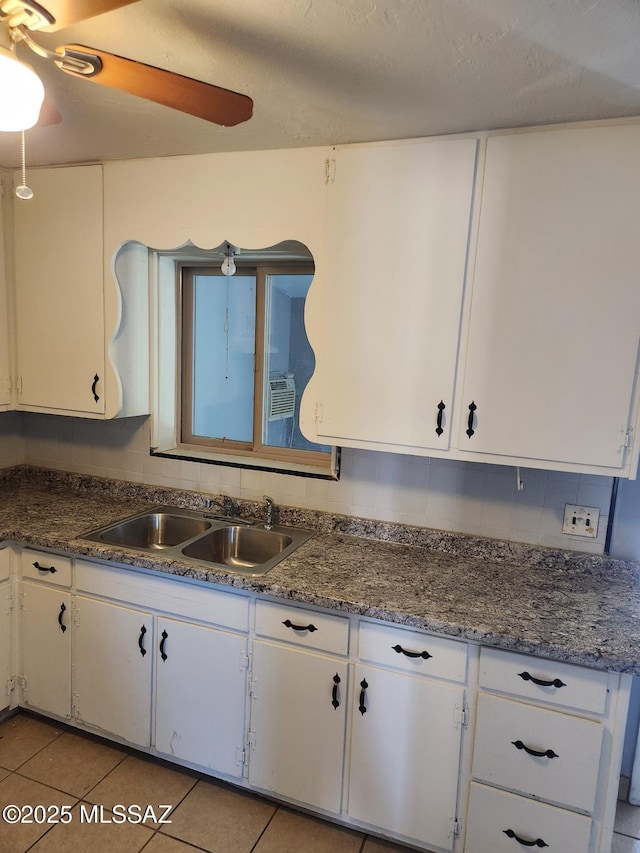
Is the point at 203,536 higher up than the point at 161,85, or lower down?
lower down

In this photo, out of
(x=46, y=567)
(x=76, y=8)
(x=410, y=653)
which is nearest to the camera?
(x=76, y=8)

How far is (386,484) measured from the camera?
88.0 inches

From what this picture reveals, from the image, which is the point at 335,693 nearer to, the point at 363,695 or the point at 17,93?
the point at 363,695

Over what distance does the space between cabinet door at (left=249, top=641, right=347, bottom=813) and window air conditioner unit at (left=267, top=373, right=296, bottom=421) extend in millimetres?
1095

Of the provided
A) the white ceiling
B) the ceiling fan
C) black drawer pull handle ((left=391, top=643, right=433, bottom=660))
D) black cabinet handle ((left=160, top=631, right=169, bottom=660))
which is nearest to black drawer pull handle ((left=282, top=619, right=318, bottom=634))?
black drawer pull handle ((left=391, top=643, right=433, bottom=660))

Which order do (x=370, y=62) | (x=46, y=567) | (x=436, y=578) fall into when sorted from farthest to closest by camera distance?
(x=46, y=567) < (x=436, y=578) < (x=370, y=62)

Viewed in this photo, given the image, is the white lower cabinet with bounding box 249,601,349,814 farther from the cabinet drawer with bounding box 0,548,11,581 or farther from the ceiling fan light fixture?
the ceiling fan light fixture

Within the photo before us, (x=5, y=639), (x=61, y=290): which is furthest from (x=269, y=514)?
(x=61, y=290)

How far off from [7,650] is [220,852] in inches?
45.8

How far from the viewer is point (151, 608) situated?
2.02 meters

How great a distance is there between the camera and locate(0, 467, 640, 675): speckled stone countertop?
5.08 ft

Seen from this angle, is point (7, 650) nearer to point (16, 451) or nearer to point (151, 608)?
point (151, 608)

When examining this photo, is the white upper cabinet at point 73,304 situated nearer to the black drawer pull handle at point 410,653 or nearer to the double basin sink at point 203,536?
the double basin sink at point 203,536

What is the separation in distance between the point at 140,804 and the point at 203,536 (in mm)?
944
